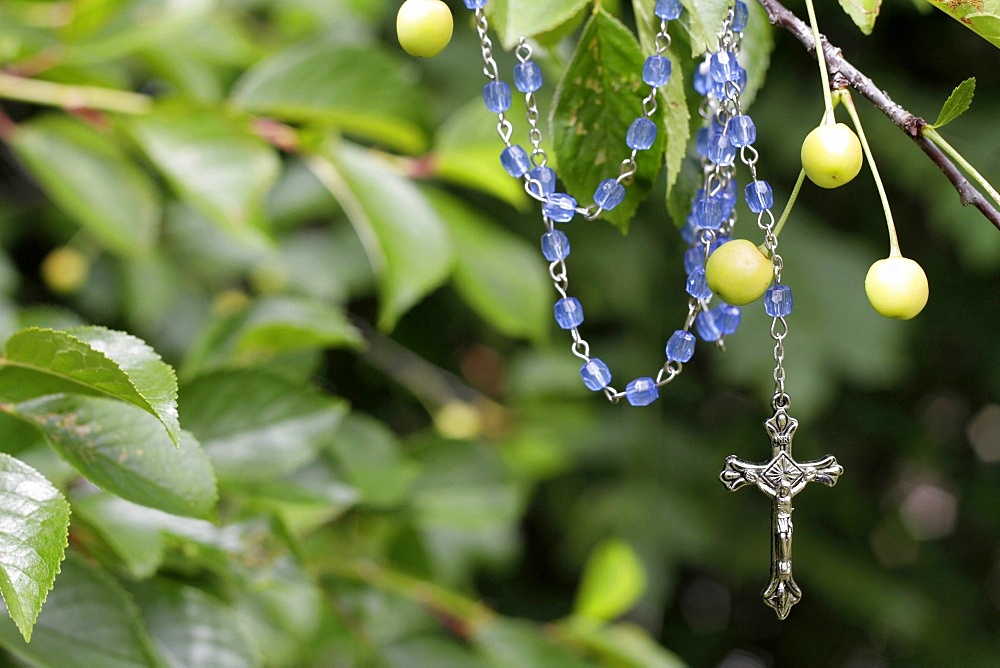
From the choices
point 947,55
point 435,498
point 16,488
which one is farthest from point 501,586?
point 16,488

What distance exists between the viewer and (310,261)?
1260 millimetres

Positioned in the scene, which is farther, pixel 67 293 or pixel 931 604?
pixel 931 604

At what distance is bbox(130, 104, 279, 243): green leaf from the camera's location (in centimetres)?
73

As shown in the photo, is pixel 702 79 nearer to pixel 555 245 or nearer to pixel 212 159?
pixel 555 245

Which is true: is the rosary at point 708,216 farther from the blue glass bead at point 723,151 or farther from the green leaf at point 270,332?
the green leaf at point 270,332

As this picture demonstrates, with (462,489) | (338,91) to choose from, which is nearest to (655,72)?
(338,91)

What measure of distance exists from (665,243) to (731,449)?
1.31 ft

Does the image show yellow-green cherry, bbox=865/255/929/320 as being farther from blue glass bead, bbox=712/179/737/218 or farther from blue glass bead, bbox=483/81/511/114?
blue glass bead, bbox=483/81/511/114

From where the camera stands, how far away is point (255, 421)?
2.09 feet

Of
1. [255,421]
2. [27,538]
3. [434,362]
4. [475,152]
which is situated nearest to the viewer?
[27,538]

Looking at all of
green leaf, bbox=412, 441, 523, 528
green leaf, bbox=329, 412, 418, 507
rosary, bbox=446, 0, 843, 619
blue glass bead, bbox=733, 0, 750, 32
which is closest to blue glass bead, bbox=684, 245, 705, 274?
rosary, bbox=446, 0, 843, 619

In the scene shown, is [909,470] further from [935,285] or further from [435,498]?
[435,498]

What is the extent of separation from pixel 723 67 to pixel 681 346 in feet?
0.41

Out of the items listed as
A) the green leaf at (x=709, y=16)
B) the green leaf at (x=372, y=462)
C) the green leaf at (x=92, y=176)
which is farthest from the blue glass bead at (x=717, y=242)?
the green leaf at (x=92, y=176)
